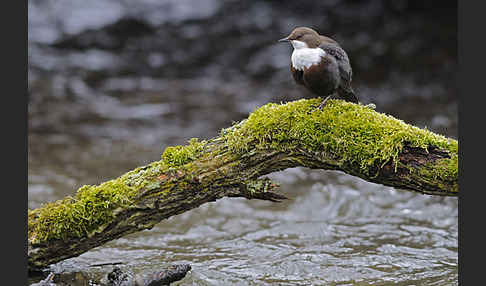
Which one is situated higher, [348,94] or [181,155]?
[348,94]

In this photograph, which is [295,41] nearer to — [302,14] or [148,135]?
[148,135]

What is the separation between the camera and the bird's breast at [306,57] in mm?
4449

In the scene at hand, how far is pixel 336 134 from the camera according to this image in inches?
169

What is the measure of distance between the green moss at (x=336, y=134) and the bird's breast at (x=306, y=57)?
1.09 feet

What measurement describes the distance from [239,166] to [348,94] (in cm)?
126

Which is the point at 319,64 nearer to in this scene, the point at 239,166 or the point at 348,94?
the point at 348,94

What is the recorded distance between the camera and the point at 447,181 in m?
4.06

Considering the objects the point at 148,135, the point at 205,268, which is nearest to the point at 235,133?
the point at 205,268

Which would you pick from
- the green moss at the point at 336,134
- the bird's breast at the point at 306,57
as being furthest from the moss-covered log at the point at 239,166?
the bird's breast at the point at 306,57

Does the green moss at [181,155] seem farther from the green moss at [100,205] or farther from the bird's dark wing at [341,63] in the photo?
the bird's dark wing at [341,63]

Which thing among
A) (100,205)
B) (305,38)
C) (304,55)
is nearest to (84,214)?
(100,205)

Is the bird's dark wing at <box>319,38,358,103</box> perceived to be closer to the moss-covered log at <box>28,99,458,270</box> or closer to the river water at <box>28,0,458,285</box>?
the moss-covered log at <box>28,99,458,270</box>

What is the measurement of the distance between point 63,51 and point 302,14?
6381 mm

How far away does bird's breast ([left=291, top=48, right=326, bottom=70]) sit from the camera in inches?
175
